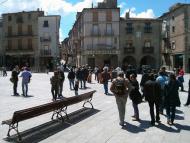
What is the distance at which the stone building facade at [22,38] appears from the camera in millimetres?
70500

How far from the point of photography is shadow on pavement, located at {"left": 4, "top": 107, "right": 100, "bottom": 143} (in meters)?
9.62

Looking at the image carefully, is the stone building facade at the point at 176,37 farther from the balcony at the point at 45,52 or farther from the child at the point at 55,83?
the child at the point at 55,83

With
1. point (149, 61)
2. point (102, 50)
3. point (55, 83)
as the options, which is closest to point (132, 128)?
point (55, 83)

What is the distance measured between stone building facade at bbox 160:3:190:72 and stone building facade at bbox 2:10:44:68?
2233cm

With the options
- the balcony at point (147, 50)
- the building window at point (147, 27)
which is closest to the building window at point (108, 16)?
the building window at point (147, 27)

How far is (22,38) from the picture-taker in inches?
2785

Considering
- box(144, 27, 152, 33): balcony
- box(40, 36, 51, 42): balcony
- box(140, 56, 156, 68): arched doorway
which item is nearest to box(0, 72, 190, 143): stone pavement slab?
box(144, 27, 152, 33): balcony

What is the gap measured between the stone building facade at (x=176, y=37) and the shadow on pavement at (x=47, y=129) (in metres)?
43.5

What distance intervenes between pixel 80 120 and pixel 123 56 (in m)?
51.0

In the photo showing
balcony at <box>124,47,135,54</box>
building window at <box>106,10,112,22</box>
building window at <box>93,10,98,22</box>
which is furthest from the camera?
balcony at <box>124,47,135,54</box>

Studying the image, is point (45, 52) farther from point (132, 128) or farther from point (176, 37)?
point (132, 128)

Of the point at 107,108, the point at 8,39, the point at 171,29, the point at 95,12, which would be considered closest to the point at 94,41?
the point at 95,12

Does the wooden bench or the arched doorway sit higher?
the arched doorway

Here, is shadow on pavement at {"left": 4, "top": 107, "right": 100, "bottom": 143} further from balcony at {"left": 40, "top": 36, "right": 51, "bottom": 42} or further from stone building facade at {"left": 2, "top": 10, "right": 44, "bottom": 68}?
stone building facade at {"left": 2, "top": 10, "right": 44, "bottom": 68}
